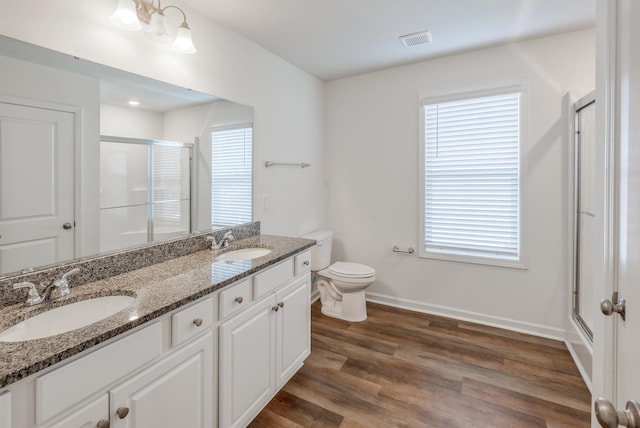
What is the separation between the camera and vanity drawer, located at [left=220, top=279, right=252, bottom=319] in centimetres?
144

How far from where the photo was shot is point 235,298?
1505 millimetres

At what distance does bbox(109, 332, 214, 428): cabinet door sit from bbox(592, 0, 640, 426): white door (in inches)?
50.5

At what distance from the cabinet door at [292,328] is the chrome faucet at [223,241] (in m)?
0.55

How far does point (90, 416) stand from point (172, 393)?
1.00 ft

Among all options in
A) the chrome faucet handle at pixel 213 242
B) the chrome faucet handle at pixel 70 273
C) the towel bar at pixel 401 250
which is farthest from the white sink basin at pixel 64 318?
the towel bar at pixel 401 250

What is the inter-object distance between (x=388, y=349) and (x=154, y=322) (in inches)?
73.0

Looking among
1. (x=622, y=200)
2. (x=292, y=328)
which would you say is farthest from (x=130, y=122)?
(x=622, y=200)

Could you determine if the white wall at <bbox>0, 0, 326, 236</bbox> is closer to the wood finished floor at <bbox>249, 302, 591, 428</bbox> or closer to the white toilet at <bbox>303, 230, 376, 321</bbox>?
the white toilet at <bbox>303, 230, 376, 321</bbox>

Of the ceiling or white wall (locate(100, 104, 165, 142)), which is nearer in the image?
white wall (locate(100, 104, 165, 142))

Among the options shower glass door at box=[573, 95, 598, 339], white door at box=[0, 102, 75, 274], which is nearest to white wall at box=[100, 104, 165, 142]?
white door at box=[0, 102, 75, 274]

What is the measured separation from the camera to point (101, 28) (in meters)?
1.52

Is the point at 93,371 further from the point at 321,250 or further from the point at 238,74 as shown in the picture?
the point at 321,250

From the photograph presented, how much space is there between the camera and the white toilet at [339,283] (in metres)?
2.86

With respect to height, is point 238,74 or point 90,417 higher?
point 238,74
